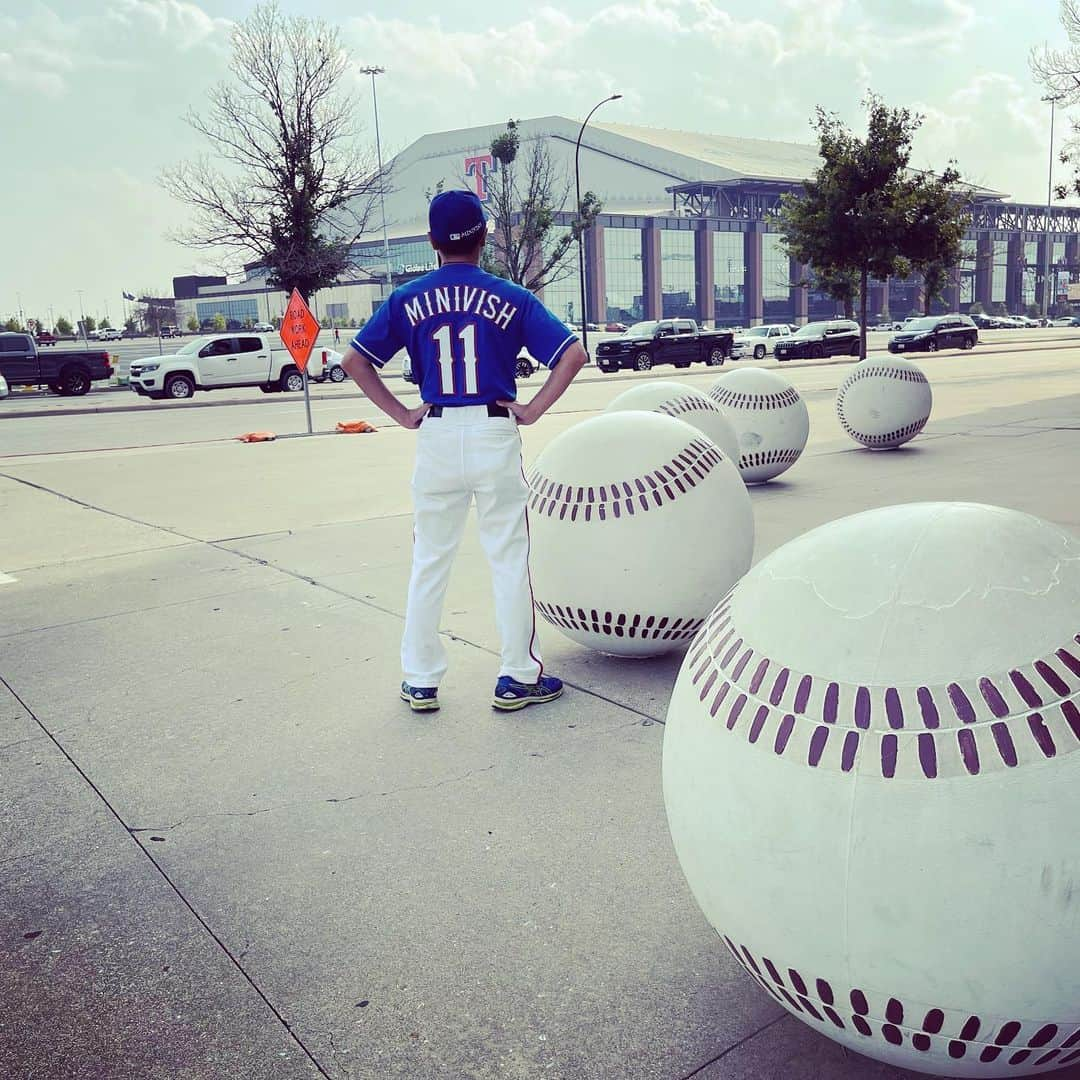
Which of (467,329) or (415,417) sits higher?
(467,329)

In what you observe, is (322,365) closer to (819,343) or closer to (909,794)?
(819,343)

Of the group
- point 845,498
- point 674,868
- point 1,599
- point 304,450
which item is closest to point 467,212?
point 674,868

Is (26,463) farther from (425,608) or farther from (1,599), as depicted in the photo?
(425,608)

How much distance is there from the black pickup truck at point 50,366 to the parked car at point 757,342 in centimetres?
2459

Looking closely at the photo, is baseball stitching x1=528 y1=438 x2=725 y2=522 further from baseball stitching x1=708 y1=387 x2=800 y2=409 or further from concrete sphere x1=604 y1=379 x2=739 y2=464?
baseball stitching x1=708 y1=387 x2=800 y2=409

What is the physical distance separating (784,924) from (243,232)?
42.7m

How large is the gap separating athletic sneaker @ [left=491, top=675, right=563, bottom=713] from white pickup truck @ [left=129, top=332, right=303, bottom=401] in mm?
27998

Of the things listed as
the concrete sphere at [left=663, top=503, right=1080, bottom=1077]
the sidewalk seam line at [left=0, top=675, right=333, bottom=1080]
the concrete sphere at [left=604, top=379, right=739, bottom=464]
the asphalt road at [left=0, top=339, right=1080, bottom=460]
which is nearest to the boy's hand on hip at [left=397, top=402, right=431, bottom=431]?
the sidewalk seam line at [left=0, top=675, right=333, bottom=1080]

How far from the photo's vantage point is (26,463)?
14.9m

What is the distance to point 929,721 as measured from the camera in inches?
80.5

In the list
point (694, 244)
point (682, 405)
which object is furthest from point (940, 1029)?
point (694, 244)

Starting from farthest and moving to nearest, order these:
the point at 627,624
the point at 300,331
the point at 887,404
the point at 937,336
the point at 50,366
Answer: the point at 937,336
the point at 50,366
the point at 300,331
the point at 887,404
the point at 627,624

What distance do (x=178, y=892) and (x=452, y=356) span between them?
2.23 meters

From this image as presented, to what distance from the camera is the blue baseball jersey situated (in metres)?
4.27
